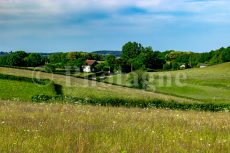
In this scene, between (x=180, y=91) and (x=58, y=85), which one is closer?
(x=58, y=85)

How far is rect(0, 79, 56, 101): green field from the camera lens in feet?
184

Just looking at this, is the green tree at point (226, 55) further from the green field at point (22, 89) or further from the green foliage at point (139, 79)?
the green field at point (22, 89)

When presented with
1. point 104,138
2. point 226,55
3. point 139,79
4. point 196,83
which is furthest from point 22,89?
point 226,55

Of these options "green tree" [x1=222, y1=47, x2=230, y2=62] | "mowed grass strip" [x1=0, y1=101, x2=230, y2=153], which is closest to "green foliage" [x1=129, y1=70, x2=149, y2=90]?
"green tree" [x1=222, y1=47, x2=230, y2=62]

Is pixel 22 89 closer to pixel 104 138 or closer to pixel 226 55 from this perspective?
pixel 104 138

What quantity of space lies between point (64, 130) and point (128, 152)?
2418mm

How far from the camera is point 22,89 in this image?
59062 mm

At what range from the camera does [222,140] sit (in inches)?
361

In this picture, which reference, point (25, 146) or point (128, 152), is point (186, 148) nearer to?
point (128, 152)

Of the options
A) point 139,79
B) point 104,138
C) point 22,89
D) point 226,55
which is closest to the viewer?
point 104,138

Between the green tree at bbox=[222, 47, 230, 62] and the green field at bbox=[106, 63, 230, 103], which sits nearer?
the green field at bbox=[106, 63, 230, 103]

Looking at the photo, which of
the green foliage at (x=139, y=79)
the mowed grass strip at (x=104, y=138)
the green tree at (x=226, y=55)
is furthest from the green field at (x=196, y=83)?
the mowed grass strip at (x=104, y=138)

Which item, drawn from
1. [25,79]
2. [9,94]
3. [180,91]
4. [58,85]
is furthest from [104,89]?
[180,91]

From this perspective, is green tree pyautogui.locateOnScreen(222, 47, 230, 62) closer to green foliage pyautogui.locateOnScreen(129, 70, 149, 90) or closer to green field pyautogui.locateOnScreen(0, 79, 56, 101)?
green foliage pyautogui.locateOnScreen(129, 70, 149, 90)
